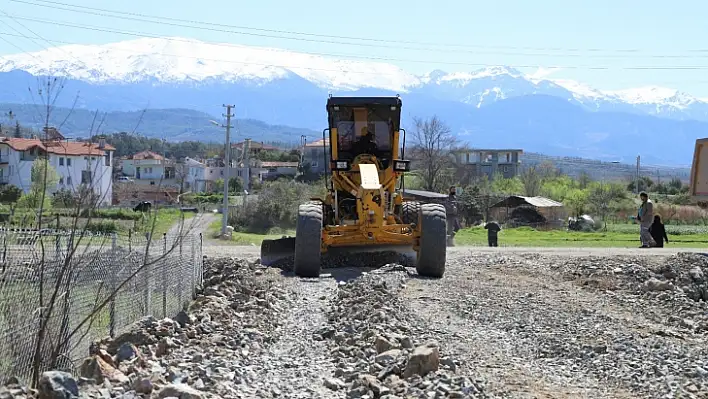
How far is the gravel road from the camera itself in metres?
8.53

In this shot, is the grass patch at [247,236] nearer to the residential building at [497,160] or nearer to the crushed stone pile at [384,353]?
the crushed stone pile at [384,353]

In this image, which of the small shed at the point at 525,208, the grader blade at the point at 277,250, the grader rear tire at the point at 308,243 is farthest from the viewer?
the small shed at the point at 525,208

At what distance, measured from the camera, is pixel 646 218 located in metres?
27.7

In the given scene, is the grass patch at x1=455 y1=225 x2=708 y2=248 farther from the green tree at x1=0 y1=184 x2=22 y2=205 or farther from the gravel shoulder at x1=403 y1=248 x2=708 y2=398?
the green tree at x1=0 y1=184 x2=22 y2=205

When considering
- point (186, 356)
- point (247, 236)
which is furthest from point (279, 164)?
point (186, 356)

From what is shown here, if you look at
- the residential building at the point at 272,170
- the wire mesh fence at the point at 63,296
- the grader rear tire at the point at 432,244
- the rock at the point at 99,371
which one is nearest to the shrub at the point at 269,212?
the grader rear tire at the point at 432,244

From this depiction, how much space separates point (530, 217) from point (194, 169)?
61737 millimetres

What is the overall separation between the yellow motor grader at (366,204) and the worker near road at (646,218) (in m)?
10.3

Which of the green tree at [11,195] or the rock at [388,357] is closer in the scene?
the rock at [388,357]

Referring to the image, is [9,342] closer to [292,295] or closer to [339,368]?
[339,368]

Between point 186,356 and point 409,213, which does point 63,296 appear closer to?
point 186,356

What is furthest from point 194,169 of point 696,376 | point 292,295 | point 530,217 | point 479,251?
point 696,376

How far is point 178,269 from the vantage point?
1326 centimetres

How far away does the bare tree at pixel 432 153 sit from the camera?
7375 cm
